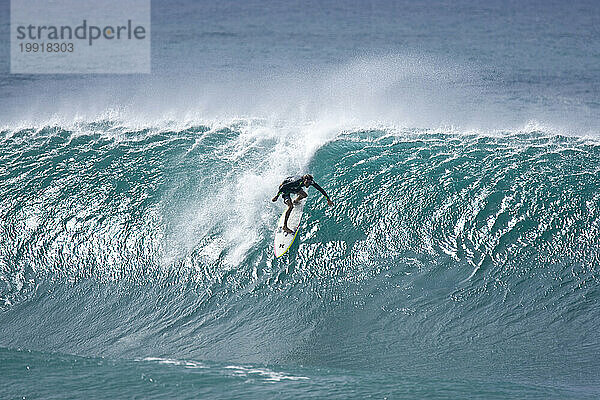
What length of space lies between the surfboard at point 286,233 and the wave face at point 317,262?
15 centimetres

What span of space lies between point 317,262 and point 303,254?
28 centimetres

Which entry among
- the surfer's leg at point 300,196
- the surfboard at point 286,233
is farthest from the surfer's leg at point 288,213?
the surfer's leg at point 300,196

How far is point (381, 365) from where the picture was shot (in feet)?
28.7

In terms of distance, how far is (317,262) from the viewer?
10.8 m

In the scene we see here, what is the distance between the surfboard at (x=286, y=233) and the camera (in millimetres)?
10820

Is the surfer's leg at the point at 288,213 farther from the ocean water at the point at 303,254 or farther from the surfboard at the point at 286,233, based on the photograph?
the ocean water at the point at 303,254

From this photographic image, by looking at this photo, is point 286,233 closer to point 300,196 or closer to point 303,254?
point 303,254

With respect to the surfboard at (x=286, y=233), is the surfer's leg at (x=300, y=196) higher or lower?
higher

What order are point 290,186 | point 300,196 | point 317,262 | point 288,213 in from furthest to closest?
1. point 300,196
2. point 288,213
3. point 290,186
4. point 317,262

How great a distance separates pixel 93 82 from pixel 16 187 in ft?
37.4

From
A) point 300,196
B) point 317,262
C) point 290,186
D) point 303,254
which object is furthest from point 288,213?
point 317,262

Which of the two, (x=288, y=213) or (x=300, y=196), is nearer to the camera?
(x=288, y=213)

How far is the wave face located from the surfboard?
15cm

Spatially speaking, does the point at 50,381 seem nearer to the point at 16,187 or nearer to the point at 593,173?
the point at 16,187
